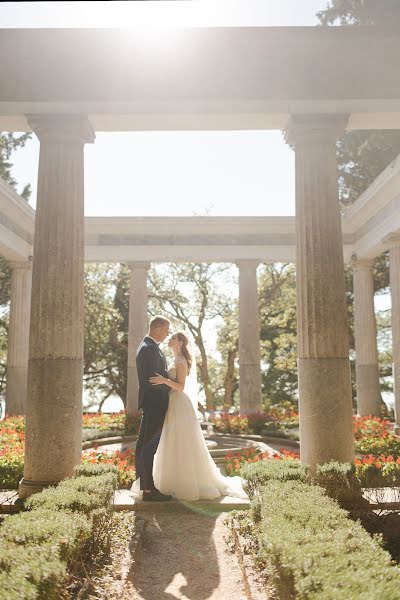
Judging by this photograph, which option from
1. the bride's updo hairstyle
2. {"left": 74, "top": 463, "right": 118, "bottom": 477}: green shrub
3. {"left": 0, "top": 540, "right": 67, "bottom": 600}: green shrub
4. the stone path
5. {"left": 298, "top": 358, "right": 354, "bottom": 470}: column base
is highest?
the bride's updo hairstyle

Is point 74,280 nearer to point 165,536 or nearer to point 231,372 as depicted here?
point 165,536

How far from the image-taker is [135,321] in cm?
2998

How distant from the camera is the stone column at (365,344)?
2953cm

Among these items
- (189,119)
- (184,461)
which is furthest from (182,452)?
(189,119)

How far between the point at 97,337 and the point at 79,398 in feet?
112

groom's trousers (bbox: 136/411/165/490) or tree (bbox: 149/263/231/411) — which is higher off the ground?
tree (bbox: 149/263/231/411)

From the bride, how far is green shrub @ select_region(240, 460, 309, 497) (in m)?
1.36

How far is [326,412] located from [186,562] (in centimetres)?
433

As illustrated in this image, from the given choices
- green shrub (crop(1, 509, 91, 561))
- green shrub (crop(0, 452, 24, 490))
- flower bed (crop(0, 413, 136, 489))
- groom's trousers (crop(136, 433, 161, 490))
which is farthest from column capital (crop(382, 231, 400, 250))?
green shrub (crop(1, 509, 91, 561))

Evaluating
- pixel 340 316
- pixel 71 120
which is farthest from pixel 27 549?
pixel 71 120

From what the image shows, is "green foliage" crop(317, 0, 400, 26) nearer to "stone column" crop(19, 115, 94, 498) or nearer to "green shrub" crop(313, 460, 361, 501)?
"stone column" crop(19, 115, 94, 498)

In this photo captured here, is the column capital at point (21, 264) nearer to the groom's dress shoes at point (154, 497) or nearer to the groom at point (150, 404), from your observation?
the groom at point (150, 404)

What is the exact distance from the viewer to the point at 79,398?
11406 millimetres

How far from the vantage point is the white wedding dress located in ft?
36.7
